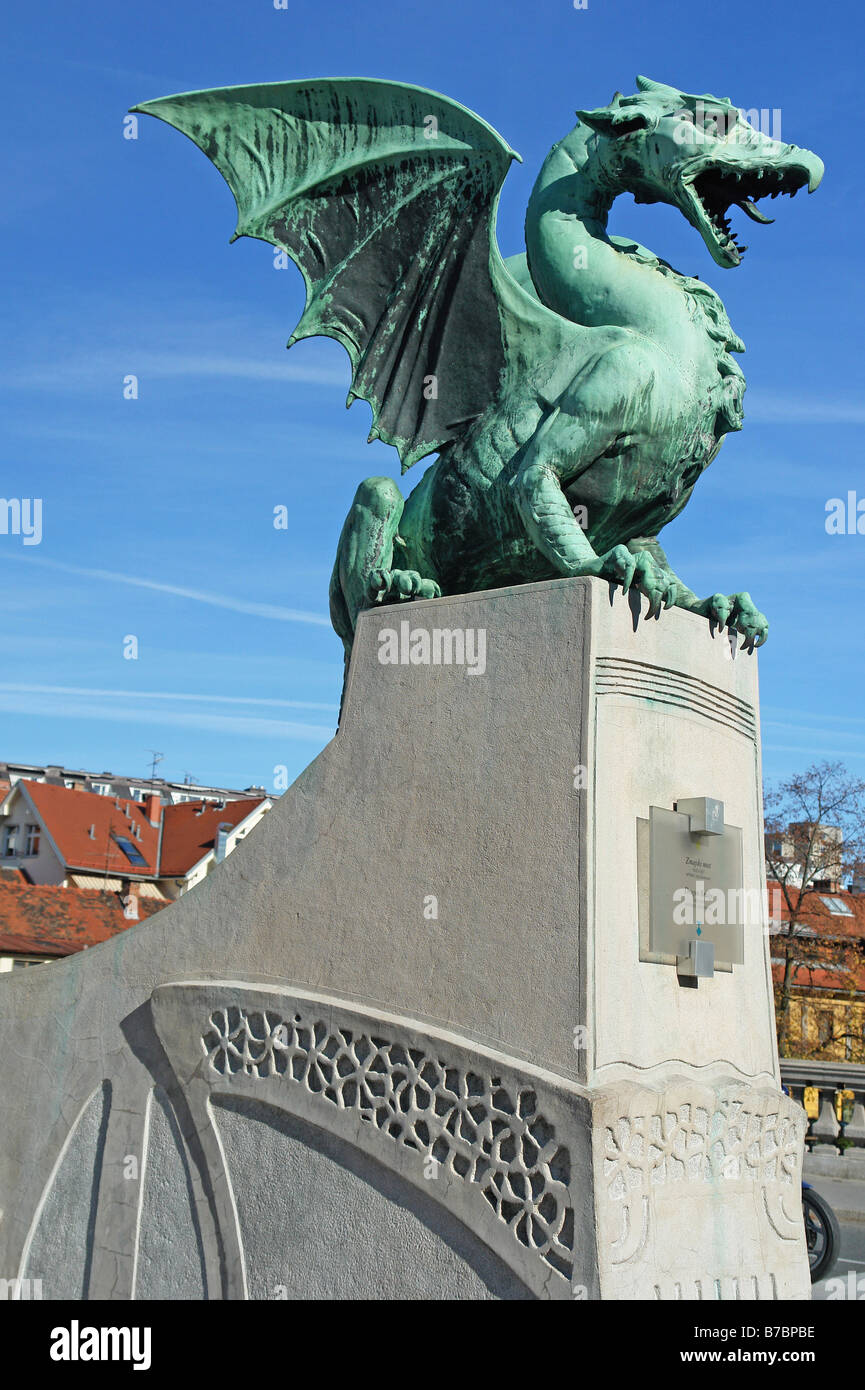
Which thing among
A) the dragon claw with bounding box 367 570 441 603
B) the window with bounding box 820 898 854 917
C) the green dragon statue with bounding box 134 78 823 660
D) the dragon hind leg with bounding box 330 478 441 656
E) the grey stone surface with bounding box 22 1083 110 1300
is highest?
the window with bounding box 820 898 854 917

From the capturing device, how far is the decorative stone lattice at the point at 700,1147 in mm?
3971

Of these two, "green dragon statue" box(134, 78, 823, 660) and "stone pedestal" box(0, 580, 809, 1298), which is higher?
"green dragon statue" box(134, 78, 823, 660)

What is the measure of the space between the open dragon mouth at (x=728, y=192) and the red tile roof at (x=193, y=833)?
37000 mm

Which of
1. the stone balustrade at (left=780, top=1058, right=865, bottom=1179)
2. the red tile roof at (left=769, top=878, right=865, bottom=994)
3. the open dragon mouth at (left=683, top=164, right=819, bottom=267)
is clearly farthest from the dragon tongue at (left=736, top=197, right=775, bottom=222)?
the red tile roof at (left=769, top=878, right=865, bottom=994)

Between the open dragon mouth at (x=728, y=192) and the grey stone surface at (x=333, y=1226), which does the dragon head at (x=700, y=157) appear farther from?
the grey stone surface at (x=333, y=1226)

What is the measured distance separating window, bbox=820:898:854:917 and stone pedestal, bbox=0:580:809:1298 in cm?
3562

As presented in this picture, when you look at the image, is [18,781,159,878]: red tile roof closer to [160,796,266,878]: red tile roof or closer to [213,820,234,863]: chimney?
[160,796,266,878]: red tile roof

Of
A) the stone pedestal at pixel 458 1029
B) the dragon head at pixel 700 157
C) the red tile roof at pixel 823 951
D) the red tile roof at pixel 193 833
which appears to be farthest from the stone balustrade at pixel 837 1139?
the red tile roof at pixel 193 833

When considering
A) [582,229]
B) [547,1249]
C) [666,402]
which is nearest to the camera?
[547,1249]

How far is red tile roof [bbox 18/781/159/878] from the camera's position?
39875 millimetres

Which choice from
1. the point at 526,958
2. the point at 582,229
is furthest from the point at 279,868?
the point at 582,229
